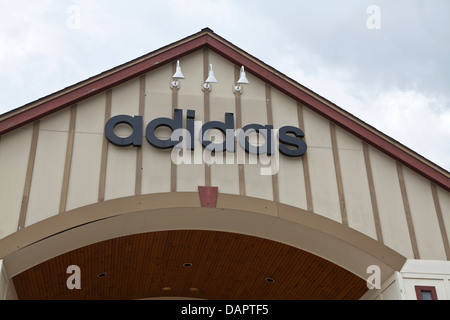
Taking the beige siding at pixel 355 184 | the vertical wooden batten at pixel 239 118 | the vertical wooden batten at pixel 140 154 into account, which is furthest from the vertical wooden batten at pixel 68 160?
the beige siding at pixel 355 184

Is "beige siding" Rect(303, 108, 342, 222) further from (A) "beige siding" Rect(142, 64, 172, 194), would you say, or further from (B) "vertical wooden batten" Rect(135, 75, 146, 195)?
(B) "vertical wooden batten" Rect(135, 75, 146, 195)

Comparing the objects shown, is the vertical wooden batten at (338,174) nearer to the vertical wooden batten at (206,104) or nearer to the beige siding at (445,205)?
the beige siding at (445,205)

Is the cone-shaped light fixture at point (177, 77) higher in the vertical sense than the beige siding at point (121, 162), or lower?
higher

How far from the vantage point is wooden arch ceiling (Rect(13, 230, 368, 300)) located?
33.9ft

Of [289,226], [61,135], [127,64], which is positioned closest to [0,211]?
[61,135]

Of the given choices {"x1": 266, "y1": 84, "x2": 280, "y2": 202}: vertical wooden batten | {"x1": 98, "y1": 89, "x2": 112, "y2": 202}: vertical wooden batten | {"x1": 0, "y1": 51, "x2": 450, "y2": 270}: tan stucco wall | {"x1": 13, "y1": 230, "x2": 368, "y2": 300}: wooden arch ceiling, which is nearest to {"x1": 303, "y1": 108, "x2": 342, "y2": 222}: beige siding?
{"x1": 0, "y1": 51, "x2": 450, "y2": 270}: tan stucco wall

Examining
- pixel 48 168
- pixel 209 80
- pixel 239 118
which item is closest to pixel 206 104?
pixel 209 80

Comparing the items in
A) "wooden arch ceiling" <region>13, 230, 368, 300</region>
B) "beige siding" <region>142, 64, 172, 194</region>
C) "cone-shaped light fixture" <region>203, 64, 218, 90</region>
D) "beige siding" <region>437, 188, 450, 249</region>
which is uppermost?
"cone-shaped light fixture" <region>203, 64, 218, 90</region>

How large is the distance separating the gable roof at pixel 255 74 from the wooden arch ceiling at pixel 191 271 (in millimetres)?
2179

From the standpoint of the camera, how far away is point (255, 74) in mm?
10938

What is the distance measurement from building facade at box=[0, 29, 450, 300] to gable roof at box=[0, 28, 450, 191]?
0.02m

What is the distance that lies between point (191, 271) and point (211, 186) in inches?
99.5

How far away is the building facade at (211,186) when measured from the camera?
9.43 m
